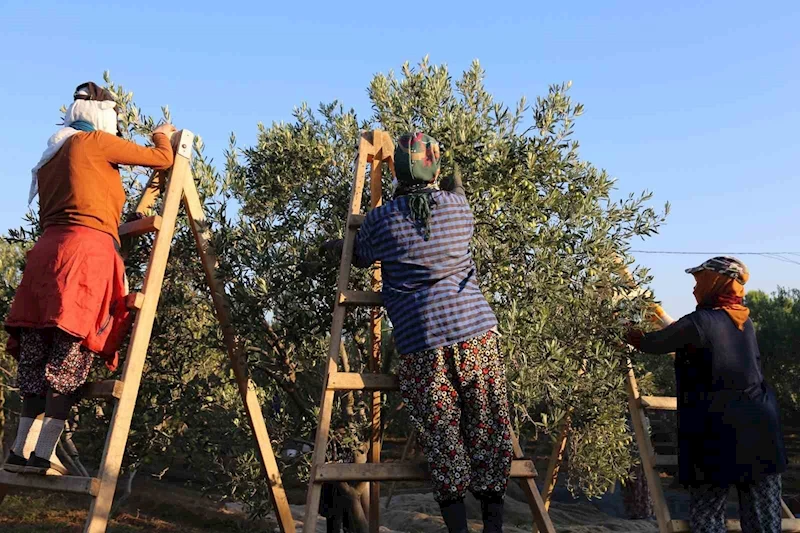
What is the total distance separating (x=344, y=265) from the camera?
4.80m

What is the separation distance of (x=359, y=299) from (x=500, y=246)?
4.93ft

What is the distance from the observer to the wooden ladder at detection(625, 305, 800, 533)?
5.30 metres

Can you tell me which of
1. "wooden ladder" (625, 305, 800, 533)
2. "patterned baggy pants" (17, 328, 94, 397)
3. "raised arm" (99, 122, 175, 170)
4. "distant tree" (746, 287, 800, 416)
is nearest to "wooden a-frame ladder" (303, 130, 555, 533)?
"wooden ladder" (625, 305, 800, 533)

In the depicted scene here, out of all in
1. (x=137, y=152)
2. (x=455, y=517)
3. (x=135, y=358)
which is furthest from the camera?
(x=137, y=152)

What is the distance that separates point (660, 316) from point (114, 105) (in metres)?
4.45

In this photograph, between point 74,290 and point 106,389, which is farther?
point 106,389

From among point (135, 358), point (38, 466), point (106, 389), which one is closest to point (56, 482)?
point (38, 466)

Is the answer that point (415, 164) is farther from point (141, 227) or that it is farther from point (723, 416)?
point (723, 416)

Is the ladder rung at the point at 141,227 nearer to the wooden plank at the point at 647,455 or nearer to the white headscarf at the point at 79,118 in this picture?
the white headscarf at the point at 79,118

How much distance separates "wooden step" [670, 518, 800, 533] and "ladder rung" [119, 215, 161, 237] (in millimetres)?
4111

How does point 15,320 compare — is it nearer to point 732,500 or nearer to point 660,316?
point 660,316

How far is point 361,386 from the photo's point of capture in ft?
14.7

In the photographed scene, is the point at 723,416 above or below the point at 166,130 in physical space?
below

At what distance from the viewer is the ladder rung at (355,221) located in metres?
4.93
